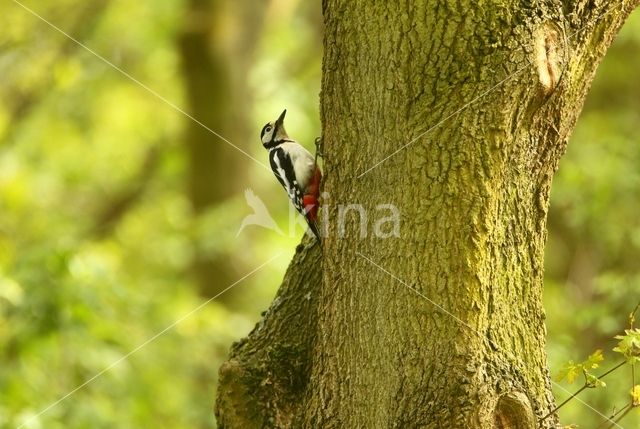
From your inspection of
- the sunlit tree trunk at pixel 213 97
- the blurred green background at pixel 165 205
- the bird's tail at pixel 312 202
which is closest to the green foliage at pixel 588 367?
the bird's tail at pixel 312 202

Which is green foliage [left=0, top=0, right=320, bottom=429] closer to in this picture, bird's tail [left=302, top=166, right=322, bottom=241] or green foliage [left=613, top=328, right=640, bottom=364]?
bird's tail [left=302, top=166, right=322, bottom=241]

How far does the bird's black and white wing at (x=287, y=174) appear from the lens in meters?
4.25

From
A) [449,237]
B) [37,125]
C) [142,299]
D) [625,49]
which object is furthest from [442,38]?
[37,125]

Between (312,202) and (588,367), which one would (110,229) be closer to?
(312,202)

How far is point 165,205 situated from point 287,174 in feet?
27.6

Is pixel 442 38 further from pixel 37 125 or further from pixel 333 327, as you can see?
pixel 37 125

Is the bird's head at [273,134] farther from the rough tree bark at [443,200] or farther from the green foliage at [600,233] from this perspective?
the rough tree bark at [443,200]

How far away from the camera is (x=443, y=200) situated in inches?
95.2

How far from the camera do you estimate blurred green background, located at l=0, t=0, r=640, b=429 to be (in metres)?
4.96

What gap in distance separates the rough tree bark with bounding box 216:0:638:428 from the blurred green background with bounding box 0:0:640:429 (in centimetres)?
186

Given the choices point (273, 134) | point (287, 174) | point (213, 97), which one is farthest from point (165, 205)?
point (287, 174)

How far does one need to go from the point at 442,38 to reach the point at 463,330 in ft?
2.76

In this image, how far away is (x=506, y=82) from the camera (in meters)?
2.41

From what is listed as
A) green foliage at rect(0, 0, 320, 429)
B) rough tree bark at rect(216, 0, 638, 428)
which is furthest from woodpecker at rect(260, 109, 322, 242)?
green foliage at rect(0, 0, 320, 429)
